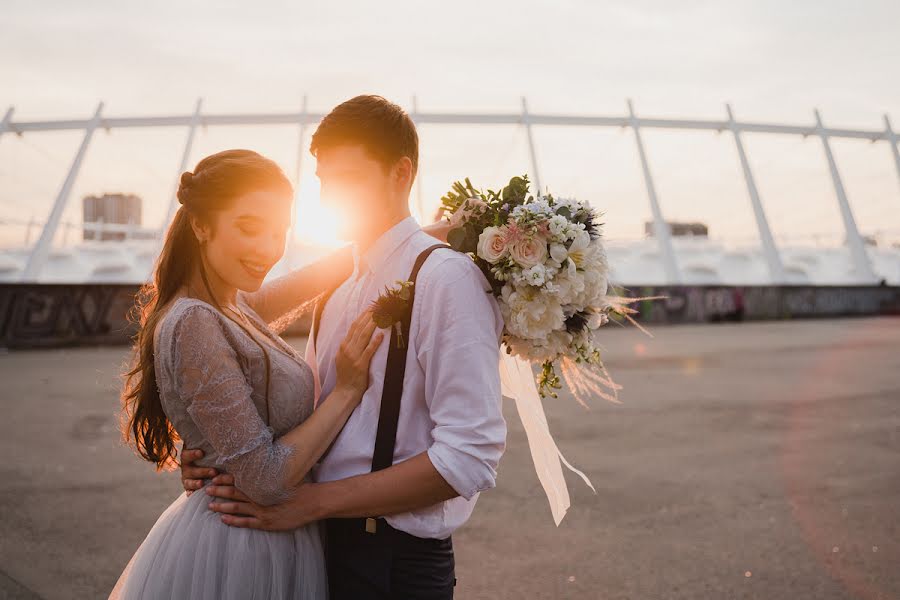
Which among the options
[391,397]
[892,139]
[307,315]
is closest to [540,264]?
[391,397]

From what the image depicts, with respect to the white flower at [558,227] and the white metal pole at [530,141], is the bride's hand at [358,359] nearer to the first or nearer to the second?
the white flower at [558,227]

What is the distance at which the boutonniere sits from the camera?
5.75ft

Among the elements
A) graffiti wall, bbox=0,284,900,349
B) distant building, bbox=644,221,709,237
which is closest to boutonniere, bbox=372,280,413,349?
graffiti wall, bbox=0,284,900,349

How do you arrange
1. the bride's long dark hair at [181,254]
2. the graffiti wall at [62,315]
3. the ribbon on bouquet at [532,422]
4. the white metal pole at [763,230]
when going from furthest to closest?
the white metal pole at [763,230], the graffiti wall at [62,315], the ribbon on bouquet at [532,422], the bride's long dark hair at [181,254]

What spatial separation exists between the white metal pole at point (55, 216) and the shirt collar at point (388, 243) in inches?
1004

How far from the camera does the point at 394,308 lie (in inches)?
69.0

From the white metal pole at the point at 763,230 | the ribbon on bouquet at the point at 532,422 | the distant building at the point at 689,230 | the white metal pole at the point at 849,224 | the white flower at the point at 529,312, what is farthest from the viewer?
the distant building at the point at 689,230

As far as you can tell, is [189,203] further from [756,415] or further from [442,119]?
[442,119]

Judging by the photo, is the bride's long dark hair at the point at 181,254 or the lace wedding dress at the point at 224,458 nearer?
the lace wedding dress at the point at 224,458

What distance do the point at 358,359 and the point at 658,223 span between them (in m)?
28.5

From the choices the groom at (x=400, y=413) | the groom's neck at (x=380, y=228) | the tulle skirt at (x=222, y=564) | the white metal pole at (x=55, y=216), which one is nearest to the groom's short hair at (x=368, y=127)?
the groom at (x=400, y=413)

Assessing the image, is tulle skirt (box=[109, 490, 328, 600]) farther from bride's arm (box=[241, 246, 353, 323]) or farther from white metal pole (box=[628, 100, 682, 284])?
white metal pole (box=[628, 100, 682, 284])

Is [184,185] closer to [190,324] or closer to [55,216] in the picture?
[190,324]

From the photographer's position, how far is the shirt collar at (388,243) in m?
1.97
